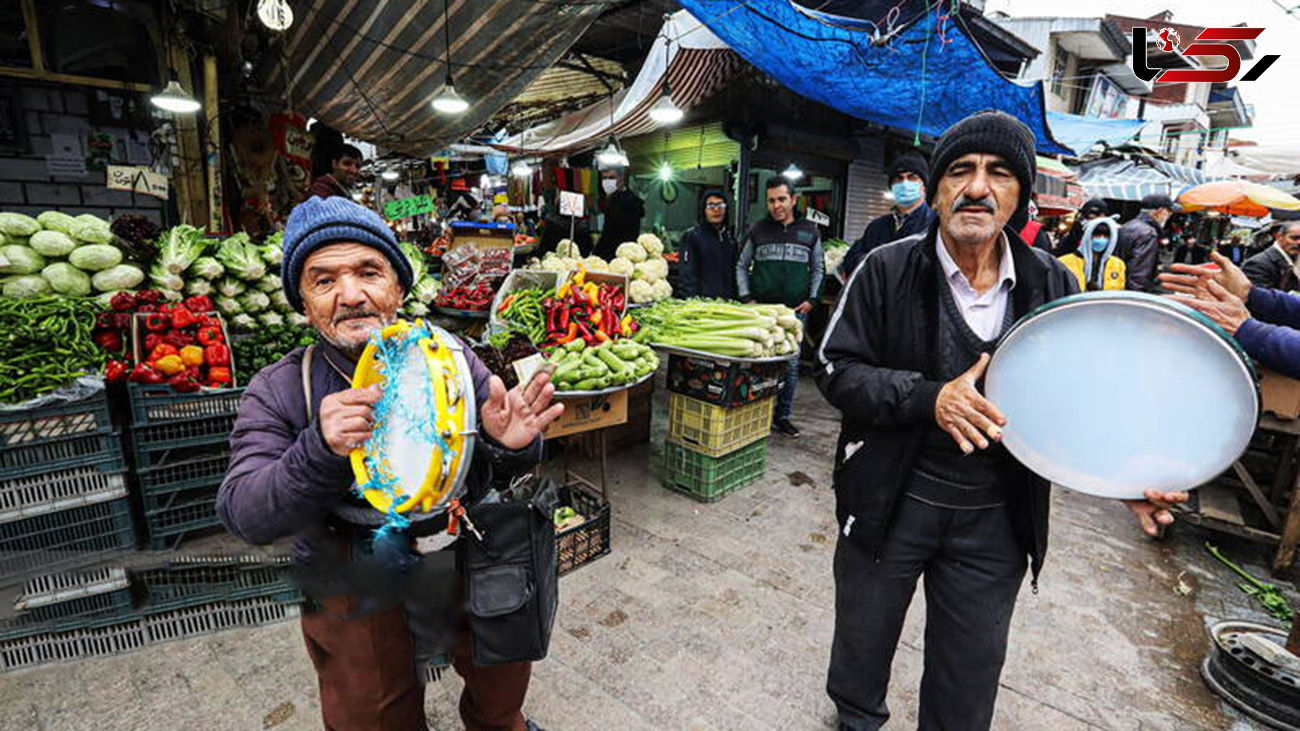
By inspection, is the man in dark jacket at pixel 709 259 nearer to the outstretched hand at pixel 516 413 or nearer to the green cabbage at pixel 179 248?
the green cabbage at pixel 179 248

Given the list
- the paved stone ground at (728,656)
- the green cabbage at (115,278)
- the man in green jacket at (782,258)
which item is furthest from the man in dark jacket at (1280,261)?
the green cabbage at (115,278)

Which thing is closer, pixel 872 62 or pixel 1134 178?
pixel 872 62

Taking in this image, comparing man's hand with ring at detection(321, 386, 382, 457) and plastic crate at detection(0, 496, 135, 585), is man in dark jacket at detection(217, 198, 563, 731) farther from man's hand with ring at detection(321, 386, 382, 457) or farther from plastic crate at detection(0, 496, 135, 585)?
plastic crate at detection(0, 496, 135, 585)

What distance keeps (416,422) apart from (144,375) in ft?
10.2

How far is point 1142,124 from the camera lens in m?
9.36

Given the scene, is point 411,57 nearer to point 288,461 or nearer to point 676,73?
point 676,73

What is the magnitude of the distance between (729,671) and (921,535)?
137 cm

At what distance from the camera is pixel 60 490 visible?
300cm

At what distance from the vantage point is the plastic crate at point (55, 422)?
280cm

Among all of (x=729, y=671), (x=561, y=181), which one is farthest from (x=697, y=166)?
(x=729, y=671)

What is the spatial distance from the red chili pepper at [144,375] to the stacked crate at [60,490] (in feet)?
0.57

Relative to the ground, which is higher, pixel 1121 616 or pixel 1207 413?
pixel 1207 413

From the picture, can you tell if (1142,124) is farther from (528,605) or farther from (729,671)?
(528,605)

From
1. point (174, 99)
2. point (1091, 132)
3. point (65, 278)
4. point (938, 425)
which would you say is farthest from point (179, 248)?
point (1091, 132)
